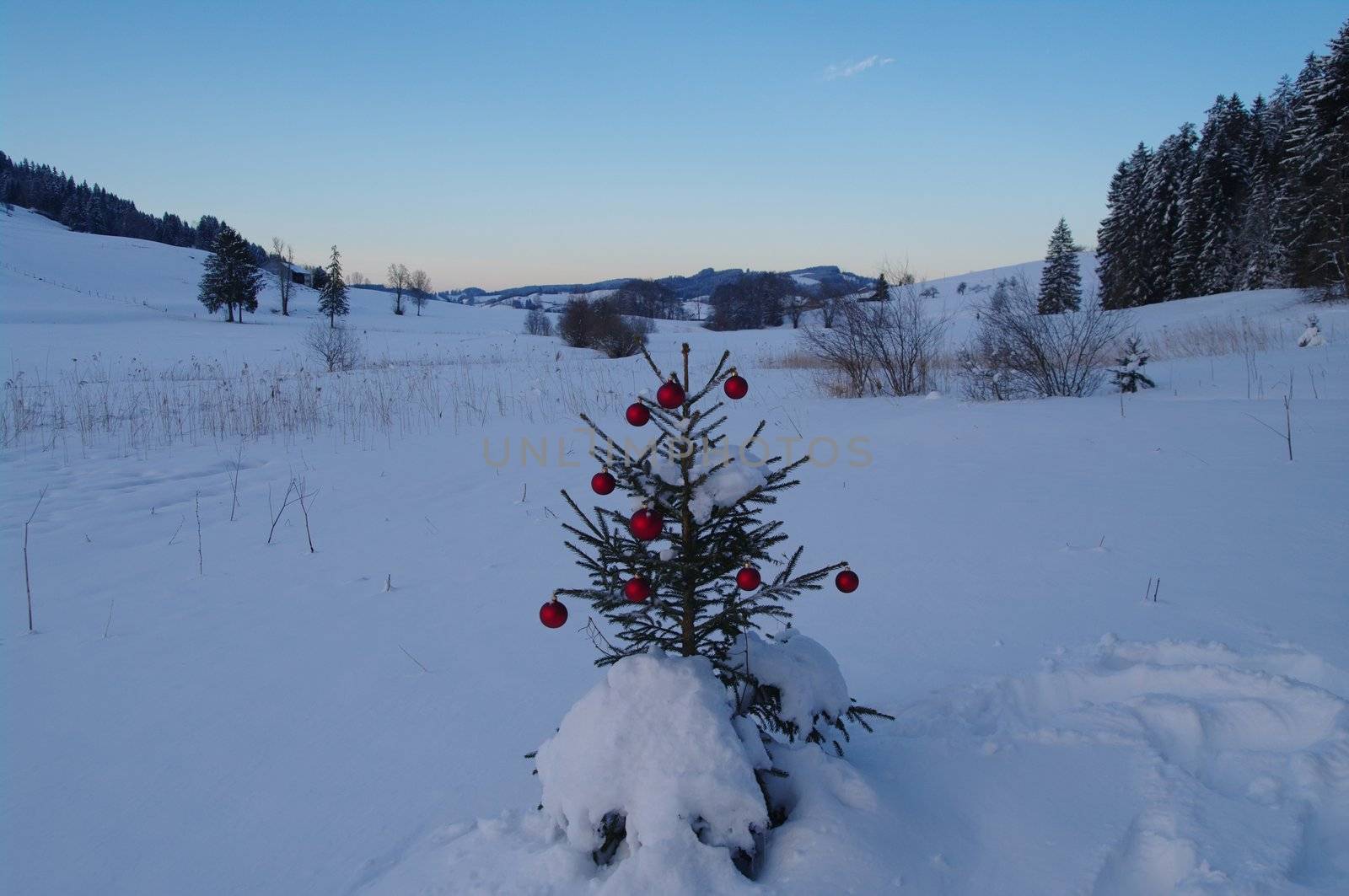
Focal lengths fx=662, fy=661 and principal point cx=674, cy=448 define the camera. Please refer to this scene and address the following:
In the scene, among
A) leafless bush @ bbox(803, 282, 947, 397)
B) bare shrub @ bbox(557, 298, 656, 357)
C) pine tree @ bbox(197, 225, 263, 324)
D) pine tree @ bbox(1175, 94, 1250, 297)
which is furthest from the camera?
pine tree @ bbox(197, 225, 263, 324)

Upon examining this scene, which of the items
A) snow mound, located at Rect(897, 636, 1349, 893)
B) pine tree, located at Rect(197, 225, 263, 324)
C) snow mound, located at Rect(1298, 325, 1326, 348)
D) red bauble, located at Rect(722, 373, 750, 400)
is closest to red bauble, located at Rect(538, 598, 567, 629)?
red bauble, located at Rect(722, 373, 750, 400)

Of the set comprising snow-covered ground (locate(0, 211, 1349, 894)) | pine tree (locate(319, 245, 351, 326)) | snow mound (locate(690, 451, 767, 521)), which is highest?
pine tree (locate(319, 245, 351, 326))

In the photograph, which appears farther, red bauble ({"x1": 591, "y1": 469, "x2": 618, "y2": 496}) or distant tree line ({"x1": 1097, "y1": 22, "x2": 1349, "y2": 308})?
distant tree line ({"x1": 1097, "y1": 22, "x2": 1349, "y2": 308})

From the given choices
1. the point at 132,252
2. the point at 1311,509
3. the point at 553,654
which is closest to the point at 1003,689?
the point at 553,654

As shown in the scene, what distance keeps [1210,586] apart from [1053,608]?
681 millimetres

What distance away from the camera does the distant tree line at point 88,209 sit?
7075 centimetres

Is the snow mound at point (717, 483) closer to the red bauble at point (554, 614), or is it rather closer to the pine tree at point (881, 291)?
the red bauble at point (554, 614)

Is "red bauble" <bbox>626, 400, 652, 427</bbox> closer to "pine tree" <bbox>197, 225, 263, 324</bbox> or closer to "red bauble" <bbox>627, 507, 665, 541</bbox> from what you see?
"red bauble" <bbox>627, 507, 665, 541</bbox>

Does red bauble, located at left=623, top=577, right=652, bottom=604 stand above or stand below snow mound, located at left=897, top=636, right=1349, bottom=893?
above

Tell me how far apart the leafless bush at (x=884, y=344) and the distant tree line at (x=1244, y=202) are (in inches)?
510

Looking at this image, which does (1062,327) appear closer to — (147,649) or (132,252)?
(147,649)

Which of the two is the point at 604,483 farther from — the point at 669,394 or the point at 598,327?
the point at 598,327

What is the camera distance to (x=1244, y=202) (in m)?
26.9

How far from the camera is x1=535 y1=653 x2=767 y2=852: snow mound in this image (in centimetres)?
133
